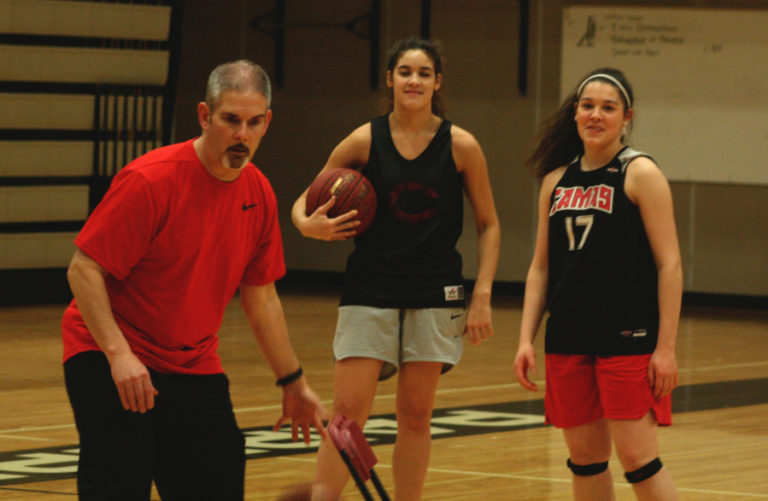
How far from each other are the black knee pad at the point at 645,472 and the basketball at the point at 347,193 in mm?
1149

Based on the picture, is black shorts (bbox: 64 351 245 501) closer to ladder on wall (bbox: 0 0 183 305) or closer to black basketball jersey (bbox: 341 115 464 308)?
black basketball jersey (bbox: 341 115 464 308)

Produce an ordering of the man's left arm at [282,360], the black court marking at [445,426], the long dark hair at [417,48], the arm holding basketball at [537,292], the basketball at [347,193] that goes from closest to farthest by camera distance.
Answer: the man's left arm at [282,360] < the arm holding basketball at [537,292] < the basketball at [347,193] < the long dark hair at [417,48] < the black court marking at [445,426]

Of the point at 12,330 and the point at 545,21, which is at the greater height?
the point at 545,21

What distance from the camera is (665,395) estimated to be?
3.97 metres

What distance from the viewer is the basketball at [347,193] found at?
14.1 feet

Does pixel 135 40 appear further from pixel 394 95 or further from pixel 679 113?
pixel 394 95

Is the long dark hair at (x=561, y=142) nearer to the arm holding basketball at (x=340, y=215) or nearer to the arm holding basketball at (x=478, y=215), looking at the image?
the arm holding basketball at (x=478, y=215)

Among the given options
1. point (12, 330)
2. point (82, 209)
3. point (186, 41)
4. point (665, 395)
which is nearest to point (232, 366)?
point (12, 330)

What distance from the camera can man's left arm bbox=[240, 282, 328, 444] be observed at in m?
3.62

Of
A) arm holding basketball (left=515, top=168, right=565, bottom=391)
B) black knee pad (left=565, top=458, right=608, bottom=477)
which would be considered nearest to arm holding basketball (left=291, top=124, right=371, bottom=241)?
arm holding basketball (left=515, top=168, right=565, bottom=391)

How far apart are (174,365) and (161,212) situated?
0.39 meters

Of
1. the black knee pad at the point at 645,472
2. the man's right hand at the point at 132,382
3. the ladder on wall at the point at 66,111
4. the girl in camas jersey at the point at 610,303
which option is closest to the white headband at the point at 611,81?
the girl in camas jersey at the point at 610,303

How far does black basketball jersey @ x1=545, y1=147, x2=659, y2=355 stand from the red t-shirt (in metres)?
1.07

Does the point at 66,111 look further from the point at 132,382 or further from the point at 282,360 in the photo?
the point at 132,382
